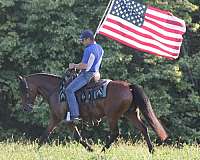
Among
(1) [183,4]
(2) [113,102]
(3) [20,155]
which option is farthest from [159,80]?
(3) [20,155]

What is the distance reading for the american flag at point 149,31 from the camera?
11.8 metres

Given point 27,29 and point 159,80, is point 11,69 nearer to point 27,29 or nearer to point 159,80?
point 27,29

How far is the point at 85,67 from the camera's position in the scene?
10695mm

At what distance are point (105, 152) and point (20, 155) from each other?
166 centimetres

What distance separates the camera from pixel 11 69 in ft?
66.3

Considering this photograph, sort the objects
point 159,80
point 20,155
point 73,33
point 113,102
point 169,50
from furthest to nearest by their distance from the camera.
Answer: point 159,80 < point 73,33 < point 169,50 < point 113,102 < point 20,155

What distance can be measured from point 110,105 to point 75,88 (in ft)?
2.61

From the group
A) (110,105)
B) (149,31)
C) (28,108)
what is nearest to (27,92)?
(28,108)

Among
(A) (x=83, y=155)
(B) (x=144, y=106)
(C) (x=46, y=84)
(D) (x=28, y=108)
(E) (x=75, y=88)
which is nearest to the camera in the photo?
(A) (x=83, y=155)

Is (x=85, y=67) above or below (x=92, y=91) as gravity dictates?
above

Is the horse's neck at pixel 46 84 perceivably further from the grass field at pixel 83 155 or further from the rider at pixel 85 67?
the grass field at pixel 83 155

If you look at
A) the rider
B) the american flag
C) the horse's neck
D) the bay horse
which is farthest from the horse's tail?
the horse's neck

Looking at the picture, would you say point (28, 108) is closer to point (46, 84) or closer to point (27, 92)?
point (27, 92)

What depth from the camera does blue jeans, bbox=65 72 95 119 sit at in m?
10.8
